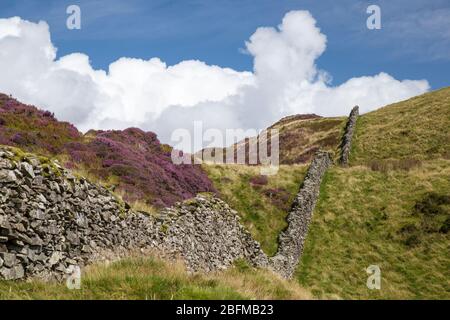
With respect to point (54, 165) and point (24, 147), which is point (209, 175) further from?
point (54, 165)

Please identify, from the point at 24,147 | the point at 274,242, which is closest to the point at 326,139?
the point at 274,242

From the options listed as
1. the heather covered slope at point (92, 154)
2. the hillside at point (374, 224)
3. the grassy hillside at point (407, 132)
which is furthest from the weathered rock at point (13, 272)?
the grassy hillside at point (407, 132)

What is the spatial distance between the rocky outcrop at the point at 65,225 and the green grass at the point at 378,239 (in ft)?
41.4

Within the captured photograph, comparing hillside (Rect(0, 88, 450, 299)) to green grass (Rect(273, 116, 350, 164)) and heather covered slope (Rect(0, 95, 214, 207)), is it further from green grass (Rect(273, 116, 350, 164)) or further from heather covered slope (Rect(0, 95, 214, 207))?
green grass (Rect(273, 116, 350, 164))

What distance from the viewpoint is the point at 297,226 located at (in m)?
30.8

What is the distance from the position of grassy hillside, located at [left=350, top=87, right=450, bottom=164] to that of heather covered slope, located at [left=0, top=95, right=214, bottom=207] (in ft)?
101

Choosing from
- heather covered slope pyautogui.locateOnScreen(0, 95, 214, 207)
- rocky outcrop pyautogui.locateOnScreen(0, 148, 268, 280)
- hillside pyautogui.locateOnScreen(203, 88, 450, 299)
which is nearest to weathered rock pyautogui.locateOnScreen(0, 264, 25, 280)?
rocky outcrop pyautogui.locateOnScreen(0, 148, 268, 280)

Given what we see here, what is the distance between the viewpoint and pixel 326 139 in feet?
233

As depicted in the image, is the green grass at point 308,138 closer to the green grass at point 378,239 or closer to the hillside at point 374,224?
the hillside at point 374,224

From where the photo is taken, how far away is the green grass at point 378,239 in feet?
80.7

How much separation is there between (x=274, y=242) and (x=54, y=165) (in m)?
21.4

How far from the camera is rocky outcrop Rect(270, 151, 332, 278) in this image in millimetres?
26228
